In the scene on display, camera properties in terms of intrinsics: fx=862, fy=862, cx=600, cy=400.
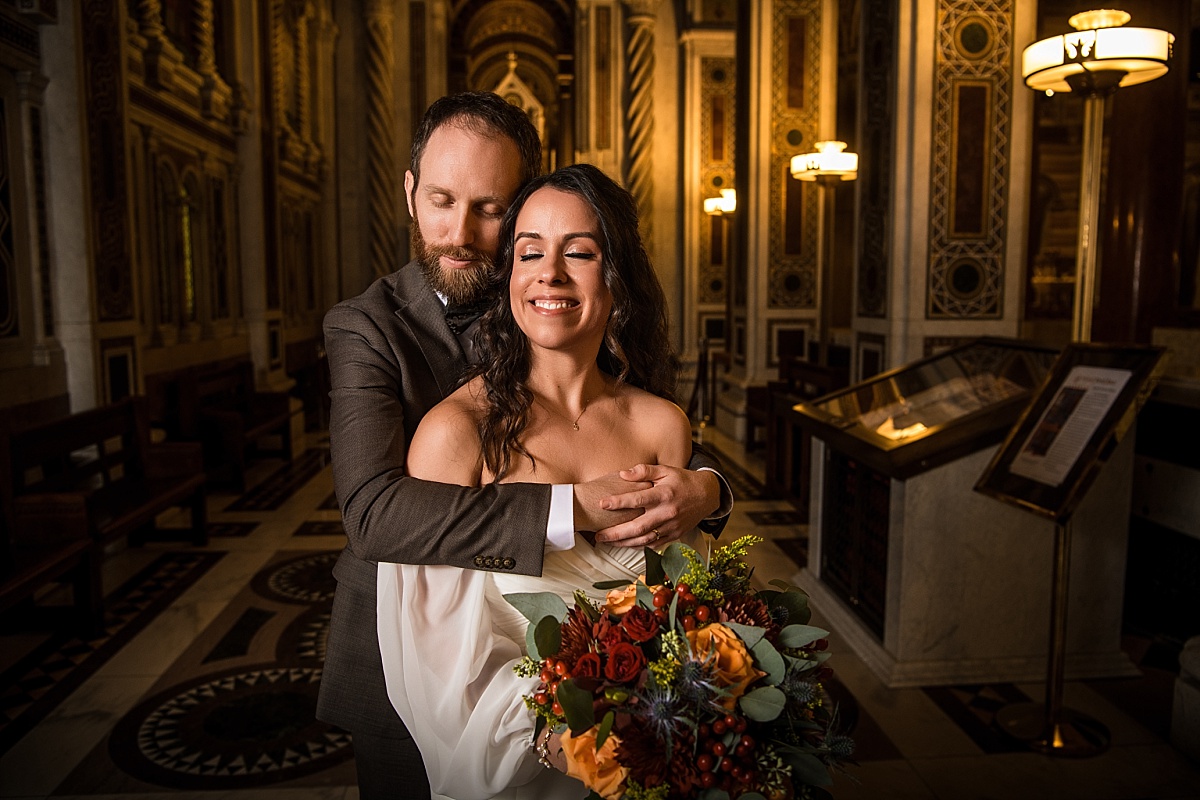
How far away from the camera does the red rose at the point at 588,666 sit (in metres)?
1.14

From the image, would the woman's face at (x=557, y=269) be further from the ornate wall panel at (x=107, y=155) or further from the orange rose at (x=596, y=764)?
the ornate wall panel at (x=107, y=155)

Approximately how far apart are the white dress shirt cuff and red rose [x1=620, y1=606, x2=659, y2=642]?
0.72 feet

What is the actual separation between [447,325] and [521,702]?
0.73m

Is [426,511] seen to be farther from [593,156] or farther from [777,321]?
[593,156]

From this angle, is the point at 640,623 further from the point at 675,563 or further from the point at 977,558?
the point at 977,558

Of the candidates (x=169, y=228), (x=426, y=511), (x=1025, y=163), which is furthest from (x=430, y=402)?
(x=169, y=228)

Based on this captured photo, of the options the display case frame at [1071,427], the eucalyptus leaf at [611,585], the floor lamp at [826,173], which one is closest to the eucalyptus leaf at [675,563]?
the eucalyptus leaf at [611,585]

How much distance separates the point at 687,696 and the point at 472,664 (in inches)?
16.1

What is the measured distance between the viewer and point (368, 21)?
42.0 ft

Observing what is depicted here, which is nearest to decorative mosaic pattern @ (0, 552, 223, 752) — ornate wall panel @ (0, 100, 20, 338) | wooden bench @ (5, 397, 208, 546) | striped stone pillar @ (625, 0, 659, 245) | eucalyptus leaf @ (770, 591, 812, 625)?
wooden bench @ (5, 397, 208, 546)

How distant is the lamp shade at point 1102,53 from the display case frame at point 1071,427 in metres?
1.18

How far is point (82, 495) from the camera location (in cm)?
404

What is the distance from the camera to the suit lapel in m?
1.66

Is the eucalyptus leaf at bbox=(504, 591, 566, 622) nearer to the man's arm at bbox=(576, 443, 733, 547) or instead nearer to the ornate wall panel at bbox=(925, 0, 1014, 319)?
the man's arm at bbox=(576, 443, 733, 547)
